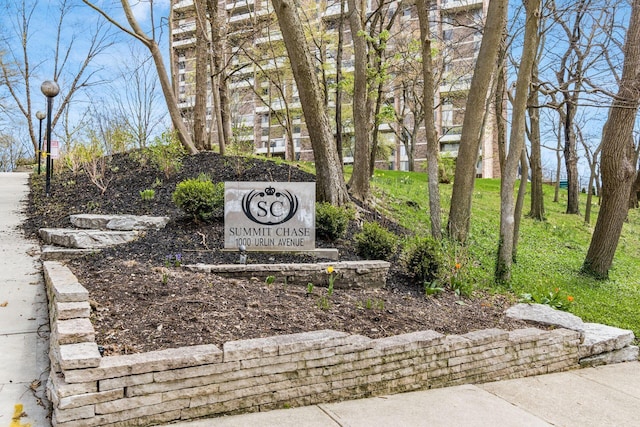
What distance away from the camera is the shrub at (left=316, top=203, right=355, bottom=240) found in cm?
639

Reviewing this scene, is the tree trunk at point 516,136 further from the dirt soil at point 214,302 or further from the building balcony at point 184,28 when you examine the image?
the building balcony at point 184,28

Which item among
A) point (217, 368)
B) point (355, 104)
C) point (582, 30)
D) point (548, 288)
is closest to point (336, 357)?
point (217, 368)

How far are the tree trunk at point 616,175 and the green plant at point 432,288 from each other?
430 centimetres

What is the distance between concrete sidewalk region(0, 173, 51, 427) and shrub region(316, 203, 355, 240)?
327cm

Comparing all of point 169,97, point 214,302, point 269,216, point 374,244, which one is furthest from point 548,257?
point 169,97

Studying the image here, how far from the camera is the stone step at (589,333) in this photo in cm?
468

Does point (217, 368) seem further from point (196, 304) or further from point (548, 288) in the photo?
point (548, 288)

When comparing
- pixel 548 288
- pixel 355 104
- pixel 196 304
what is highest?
pixel 355 104

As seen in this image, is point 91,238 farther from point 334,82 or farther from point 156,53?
point 334,82

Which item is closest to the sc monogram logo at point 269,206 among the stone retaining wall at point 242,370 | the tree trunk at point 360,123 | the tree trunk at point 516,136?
the stone retaining wall at point 242,370

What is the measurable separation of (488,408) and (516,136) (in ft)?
14.5

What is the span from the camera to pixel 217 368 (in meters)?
2.82

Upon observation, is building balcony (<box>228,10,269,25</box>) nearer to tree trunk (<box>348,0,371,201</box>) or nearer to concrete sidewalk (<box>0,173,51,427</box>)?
Answer: tree trunk (<box>348,0,371,201</box>)

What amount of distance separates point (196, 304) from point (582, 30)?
10.7 m
